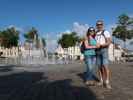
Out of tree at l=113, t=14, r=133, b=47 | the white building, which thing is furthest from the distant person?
tree at l=113, t=14, r=133, b=47

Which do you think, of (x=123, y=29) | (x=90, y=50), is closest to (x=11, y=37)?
(x=123, y=29)

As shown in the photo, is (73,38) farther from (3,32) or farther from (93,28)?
(93,28)

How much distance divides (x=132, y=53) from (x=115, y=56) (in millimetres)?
9000

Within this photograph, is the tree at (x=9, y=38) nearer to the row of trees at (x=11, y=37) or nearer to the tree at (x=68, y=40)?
the row of trees at (x=11, y=37)

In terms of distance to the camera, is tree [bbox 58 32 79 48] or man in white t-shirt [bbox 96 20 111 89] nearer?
man in white t-shirt [bbox 96 20 111 89]

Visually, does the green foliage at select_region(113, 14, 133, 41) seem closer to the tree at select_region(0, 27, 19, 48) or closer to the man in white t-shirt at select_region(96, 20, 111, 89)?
the tree at select_region(0, 27, 19, 48)

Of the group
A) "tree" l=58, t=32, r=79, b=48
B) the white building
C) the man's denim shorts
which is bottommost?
the man's denim shorts

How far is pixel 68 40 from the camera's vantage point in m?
78.2

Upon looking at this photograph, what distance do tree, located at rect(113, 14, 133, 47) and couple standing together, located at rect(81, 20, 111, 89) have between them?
48.0 m

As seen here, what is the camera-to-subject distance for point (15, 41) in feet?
258

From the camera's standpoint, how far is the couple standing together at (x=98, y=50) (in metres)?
9.44

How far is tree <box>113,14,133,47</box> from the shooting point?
5756 cm

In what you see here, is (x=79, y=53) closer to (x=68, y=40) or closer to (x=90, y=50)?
(x=68, y=40)

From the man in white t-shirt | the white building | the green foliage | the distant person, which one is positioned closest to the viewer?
the man in white t-shirt
